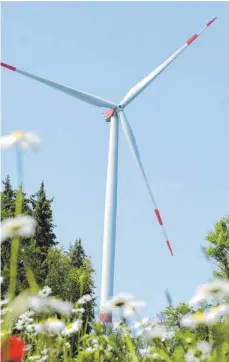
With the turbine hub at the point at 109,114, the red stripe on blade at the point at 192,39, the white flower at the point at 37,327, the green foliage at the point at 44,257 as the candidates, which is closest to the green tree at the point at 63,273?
the green foliage at the point at 44,257

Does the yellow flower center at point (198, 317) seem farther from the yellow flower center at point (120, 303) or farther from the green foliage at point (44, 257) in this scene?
the green foliage at point (44, 257)

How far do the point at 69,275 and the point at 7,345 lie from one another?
36.8 meters

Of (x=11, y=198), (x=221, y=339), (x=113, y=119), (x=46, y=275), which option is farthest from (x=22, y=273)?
(x=221, y=339)

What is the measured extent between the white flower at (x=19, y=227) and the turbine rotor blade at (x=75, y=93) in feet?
67.9

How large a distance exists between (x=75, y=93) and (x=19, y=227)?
2236 cm

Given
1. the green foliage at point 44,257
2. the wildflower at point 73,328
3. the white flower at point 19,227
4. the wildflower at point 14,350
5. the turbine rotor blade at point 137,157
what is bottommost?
the wildflower at point 14,350

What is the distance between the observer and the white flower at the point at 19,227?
266cm

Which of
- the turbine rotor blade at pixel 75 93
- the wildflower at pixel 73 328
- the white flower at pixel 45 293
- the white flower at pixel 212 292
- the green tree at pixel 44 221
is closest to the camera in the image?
the white flower at pixel 212 292

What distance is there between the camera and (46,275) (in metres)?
42.2

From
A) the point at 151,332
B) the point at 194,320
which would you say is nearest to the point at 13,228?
the point at 194,320

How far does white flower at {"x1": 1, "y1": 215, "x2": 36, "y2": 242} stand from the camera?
2.66 m

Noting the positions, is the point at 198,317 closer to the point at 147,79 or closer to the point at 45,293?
the point at 45,293

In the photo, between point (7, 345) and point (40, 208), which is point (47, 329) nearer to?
point (7, 345)

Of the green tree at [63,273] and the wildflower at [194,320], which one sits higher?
the green tree at [63,273]
